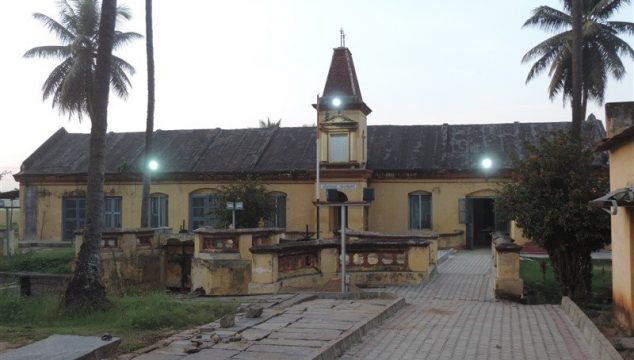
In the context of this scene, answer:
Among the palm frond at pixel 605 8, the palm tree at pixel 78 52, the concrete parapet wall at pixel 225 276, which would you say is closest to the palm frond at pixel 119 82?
the palm tree at pixel 78 52

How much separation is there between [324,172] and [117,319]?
18.3 metres

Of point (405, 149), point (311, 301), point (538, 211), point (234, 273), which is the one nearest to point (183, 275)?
point (234, 273)

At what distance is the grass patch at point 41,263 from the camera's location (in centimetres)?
2291

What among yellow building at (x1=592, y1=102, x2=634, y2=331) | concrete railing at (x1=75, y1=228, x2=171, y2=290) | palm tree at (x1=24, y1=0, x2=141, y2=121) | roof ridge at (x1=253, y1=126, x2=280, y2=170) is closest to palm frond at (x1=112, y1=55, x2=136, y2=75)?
palm tree at (x1=24, y1=0, x2=141, y2=121)

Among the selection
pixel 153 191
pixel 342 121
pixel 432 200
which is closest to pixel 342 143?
pixel 342 121

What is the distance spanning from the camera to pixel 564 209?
14.7 meters

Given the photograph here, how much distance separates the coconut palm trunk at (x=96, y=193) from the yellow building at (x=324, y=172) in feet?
50.2

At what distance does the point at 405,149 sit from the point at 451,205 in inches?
151

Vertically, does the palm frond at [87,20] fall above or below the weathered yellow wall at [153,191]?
above

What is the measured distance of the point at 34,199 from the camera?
32.0 metres

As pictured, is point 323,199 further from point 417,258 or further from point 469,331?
point 469,331

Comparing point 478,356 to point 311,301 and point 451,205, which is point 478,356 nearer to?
point 311,301

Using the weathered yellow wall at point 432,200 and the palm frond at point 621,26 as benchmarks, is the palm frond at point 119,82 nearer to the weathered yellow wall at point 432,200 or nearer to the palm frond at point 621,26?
the weathered yellow wall at point 432,200

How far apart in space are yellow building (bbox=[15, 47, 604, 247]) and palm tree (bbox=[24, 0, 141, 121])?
4175 mm
